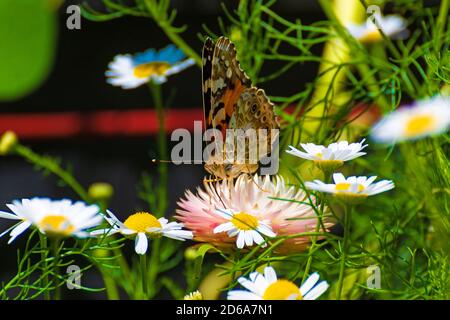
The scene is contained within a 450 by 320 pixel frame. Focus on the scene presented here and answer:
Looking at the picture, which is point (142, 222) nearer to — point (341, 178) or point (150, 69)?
point (341, 178)

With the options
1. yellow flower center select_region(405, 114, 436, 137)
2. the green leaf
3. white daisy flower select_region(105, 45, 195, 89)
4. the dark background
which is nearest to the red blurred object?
the dark background

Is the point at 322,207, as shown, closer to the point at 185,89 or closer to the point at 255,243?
the point at 255,243

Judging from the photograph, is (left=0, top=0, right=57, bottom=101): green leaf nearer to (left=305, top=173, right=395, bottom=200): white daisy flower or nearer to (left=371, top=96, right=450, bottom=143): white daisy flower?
(left=371, top=96, right=450, bottom=143): white daisy flower

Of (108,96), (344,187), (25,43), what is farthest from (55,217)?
(108,96)

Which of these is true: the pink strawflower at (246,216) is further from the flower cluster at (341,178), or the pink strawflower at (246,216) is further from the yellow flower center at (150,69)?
the yellow flower center at (150,69)
